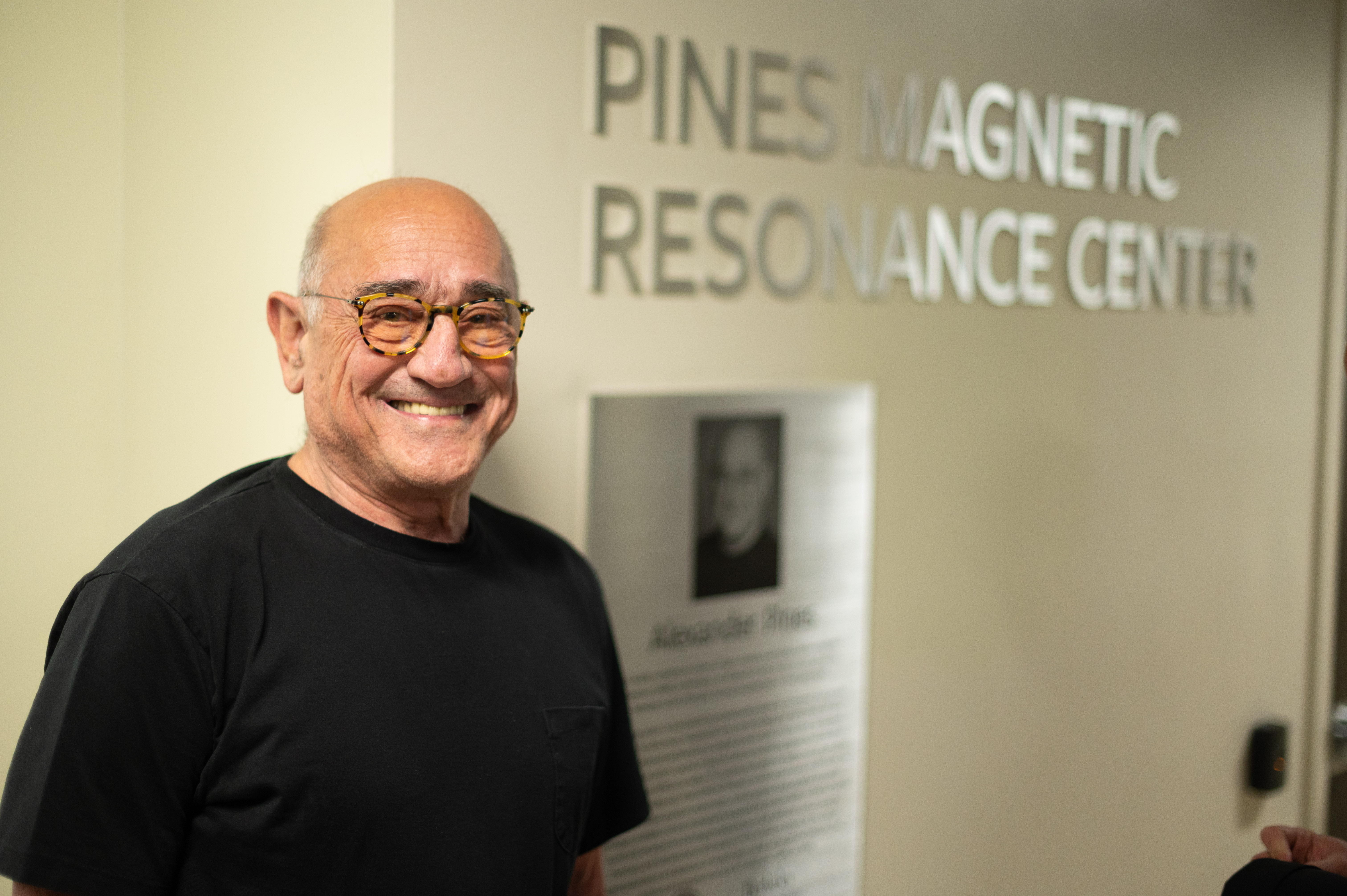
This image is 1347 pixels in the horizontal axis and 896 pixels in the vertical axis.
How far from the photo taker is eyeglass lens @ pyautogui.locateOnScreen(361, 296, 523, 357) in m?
1.36

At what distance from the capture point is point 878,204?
2.23 meters

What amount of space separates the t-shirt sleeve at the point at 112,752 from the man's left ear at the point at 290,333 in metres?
0.34

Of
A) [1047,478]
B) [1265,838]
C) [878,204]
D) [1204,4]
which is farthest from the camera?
[1204,4]

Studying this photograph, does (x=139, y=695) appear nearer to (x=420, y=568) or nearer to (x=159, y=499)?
(x=420, y=568)

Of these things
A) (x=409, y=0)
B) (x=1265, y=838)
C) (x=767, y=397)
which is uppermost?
(x=409, y=0)

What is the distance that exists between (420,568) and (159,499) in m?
0.93

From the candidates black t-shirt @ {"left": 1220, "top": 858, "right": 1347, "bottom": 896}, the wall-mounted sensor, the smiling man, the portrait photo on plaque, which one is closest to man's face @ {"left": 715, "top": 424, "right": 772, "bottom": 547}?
the portrait photo on plaque

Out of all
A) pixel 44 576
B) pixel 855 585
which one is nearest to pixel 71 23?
pixel 44 576

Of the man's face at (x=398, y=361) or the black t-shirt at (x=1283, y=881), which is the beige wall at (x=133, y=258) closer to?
the man's face at (x=398, y=361)

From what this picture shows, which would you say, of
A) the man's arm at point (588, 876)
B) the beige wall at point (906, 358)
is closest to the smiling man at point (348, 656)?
the man's arm at point (588, 876)

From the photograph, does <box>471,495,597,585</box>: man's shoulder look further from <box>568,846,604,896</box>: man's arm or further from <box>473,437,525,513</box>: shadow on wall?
<box>568,846,604,896</box>: man's arm

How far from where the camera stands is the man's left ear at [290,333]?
56.5 inches

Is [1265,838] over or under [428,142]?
under

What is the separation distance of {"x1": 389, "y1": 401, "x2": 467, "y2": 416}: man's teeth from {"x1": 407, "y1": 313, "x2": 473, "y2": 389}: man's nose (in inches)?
1.1
